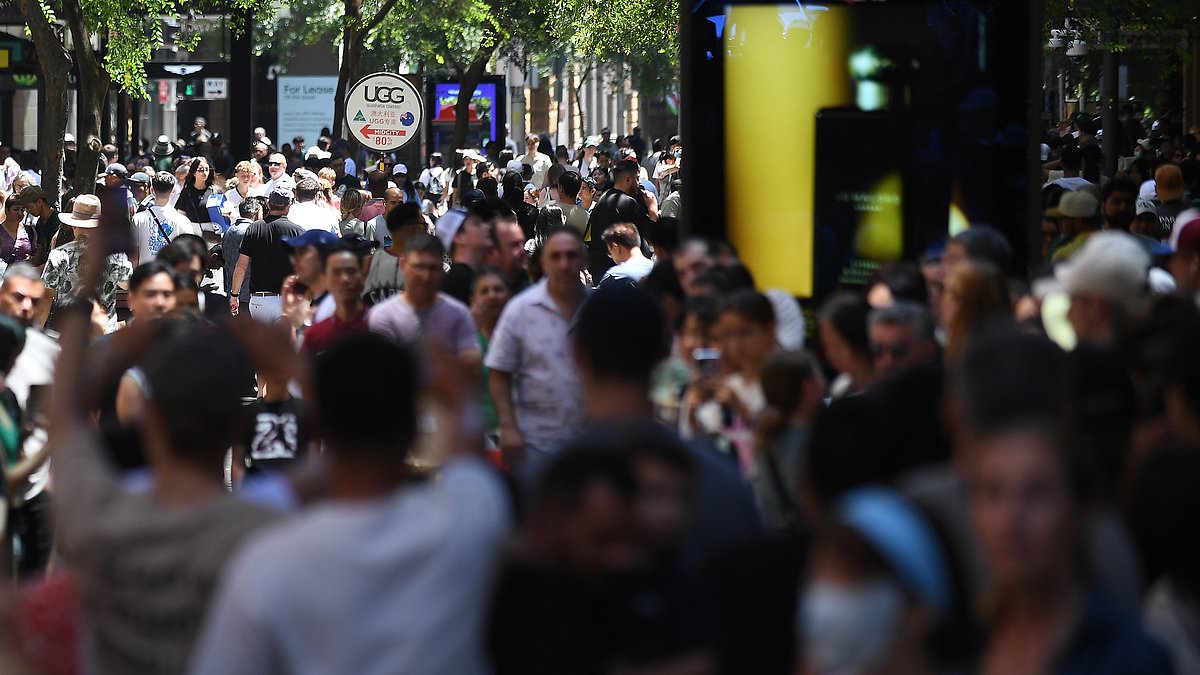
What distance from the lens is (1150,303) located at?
18.8 ft

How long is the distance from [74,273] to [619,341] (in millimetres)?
8491

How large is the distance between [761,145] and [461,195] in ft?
30.7

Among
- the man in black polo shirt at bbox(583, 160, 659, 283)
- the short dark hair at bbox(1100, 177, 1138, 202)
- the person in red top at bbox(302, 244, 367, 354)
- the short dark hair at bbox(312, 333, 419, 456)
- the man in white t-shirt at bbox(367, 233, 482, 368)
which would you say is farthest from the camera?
the man in black polo shirt at bbox(583, 160, 659, 283)

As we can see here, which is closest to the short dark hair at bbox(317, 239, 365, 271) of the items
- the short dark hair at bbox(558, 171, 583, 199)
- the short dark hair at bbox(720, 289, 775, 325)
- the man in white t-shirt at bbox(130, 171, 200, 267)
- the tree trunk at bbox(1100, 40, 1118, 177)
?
the short dark hair at bbox(720, 289, 775, 325)

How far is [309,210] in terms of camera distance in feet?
50.9

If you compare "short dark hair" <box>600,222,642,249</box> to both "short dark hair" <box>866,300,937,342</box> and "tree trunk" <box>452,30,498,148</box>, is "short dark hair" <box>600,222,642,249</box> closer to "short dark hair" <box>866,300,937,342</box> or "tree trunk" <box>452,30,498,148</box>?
"short dark hair" <box>866,300,937,342</box>

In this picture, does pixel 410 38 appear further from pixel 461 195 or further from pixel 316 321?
pixel 316 321

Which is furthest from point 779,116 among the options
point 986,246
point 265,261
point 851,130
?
point 265,261

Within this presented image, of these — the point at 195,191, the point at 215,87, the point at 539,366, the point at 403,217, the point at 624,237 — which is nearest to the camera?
the point at 539,366

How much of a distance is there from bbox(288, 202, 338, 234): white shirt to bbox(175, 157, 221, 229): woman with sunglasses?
5732 mm

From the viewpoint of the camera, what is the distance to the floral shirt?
11.8 meters

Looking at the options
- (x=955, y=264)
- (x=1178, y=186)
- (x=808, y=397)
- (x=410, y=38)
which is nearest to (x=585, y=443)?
(x=808, y=397)

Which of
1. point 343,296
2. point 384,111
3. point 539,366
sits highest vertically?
point 384,111

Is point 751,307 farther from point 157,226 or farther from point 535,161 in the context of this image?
point 535,161
